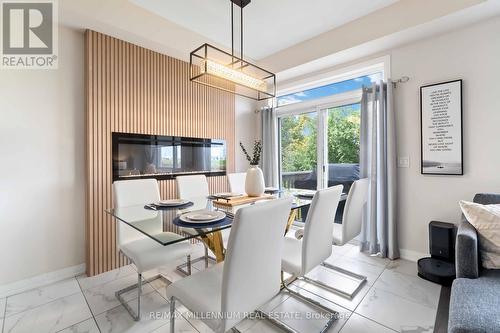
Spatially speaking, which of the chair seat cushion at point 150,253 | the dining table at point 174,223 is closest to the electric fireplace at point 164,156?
the dining table at point 174,223

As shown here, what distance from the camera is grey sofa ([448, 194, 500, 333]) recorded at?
1.04 m

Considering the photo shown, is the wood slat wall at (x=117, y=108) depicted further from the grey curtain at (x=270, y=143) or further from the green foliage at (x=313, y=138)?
the green foliage at (x=313, y=138)

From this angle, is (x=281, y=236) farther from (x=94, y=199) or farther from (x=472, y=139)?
(x=472, y=139)

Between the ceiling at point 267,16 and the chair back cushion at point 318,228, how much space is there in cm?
209

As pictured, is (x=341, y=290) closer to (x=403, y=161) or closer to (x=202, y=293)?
(x=202, y=293)

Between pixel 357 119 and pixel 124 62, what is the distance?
3061mm

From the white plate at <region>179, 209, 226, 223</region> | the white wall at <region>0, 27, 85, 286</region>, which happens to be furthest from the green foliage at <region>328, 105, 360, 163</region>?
the white wall at <region>0, 27, 85, 286</region>

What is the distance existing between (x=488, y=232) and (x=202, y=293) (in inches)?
75.7

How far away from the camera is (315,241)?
1678mm

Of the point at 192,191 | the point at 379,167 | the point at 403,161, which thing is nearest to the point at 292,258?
the point at 192,191

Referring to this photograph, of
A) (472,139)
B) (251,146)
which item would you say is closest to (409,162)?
(472,139)

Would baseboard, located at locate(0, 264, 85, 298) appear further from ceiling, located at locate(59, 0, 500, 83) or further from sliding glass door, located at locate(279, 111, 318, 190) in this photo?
sliding glass door, located at locate(279, 111, 318, 190)

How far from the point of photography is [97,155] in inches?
98.9

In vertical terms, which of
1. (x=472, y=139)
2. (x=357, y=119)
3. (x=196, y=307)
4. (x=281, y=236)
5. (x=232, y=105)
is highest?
(x=232, y=105)
